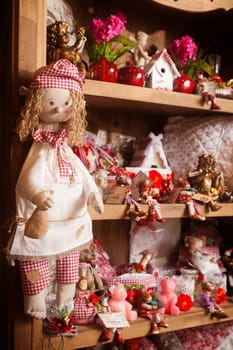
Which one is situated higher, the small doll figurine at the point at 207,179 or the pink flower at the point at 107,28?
the pink flower at the point at 107,28

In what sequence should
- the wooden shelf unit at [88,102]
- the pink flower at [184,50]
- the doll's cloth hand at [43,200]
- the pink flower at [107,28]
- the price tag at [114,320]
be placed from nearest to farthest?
the doll's cloth hand at [43,200] < the wooden shelf unit at [88,102] < the price tag at [114,320] < the pink flower at [107,28] < the pink flower at [184,50]

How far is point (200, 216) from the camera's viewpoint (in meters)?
1.21

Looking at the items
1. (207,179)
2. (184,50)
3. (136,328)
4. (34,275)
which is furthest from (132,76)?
(136,328)

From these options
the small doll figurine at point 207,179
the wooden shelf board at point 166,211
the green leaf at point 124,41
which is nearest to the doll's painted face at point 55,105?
the wooden shelf board at point 166,211

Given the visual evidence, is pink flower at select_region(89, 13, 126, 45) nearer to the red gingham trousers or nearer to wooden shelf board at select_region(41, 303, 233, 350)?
the red gingham trousers

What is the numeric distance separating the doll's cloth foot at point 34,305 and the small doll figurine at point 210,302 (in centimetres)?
58

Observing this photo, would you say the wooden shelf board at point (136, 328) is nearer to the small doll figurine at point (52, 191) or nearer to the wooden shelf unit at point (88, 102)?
the wooden shelf unit at point (88, 102)

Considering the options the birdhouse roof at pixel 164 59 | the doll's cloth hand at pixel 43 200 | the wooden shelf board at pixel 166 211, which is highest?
the birdhouse roof at pixel 164 59

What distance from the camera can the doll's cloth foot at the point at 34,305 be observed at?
0.93 meters

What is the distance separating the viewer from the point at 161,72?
4.06 ft

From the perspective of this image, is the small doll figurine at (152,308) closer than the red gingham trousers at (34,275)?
No

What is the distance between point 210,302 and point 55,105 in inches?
32.0

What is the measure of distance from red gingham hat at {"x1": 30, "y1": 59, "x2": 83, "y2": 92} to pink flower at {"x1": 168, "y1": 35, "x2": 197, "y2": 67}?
572 mm

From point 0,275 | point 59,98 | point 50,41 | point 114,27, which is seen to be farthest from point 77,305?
point 114,27
